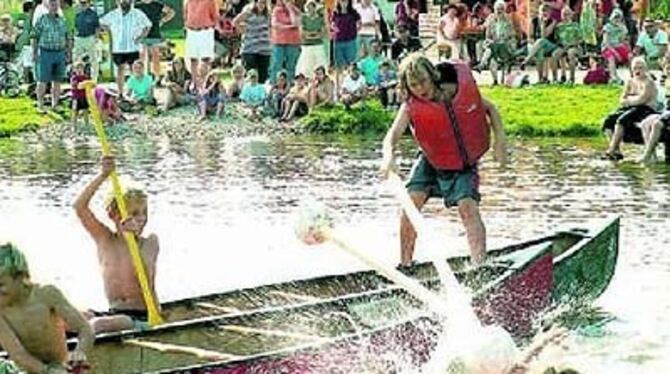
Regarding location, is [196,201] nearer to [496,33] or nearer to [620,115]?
[620,115]

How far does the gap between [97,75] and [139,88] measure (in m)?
2.66

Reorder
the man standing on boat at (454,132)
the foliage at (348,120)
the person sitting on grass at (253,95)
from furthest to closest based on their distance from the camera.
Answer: the person sitting on grass at (253,95), the foliage at (348,120), the man standing on boat at (454,132)

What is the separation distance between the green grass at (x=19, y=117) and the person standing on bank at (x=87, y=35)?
1.25 metres

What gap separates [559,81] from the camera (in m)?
30.1

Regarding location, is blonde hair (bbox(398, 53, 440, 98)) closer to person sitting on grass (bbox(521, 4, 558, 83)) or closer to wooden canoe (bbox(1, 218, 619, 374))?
wooden canoe (bbox(1, 218, 619, 374))

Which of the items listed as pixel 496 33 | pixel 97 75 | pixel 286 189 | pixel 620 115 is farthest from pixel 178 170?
pixel 496 33

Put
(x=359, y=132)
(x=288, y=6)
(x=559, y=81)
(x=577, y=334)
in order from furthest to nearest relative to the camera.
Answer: (x=559, y=81)
(x=288, y=6)
(x=359, y=132)
(x=577, y=334)

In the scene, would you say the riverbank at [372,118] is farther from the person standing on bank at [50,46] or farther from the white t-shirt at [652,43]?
the white t-shirt at [652,43]

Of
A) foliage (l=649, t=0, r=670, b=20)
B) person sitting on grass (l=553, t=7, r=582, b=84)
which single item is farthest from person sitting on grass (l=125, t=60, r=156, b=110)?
foliage (l=649, t=0, r=670, b=20)

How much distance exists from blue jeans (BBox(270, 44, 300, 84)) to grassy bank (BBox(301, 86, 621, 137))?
1.61 meters

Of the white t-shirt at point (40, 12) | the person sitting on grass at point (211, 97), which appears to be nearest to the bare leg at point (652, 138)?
the person sitting on grass at point (211, 97)

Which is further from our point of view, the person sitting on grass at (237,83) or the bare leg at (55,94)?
the person sitting on grass at (237,83)

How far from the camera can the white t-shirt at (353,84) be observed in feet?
88.0

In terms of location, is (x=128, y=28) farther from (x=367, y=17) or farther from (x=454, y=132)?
(x=454, y=132)
